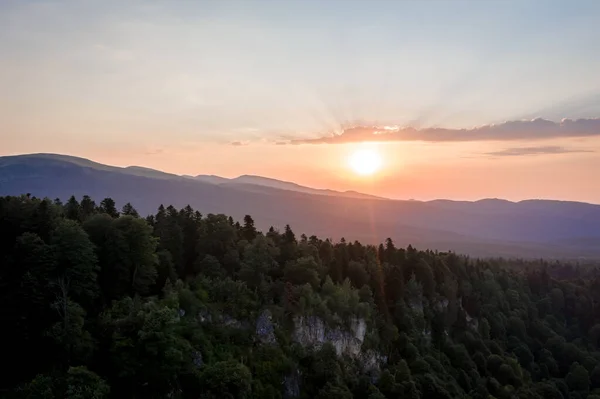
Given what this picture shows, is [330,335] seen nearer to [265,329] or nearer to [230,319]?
[265,329]

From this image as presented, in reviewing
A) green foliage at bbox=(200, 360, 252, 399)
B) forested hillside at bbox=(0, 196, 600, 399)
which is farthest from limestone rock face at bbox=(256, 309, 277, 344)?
green foliage at bbox=(200, 360, 252, 399)

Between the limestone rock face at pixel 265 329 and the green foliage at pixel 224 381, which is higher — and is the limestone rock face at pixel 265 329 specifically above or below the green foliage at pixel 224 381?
above

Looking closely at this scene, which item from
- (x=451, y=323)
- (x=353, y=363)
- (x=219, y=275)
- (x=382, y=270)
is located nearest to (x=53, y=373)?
(x=219, y=275)

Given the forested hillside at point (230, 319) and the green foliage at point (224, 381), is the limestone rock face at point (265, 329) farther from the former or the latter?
the green foliage at point (224, 381)

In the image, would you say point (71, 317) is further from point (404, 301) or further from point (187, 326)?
point (404, 301)

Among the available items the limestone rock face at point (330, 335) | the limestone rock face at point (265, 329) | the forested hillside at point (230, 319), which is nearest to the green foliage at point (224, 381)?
the forested hillside at point (230, 319)

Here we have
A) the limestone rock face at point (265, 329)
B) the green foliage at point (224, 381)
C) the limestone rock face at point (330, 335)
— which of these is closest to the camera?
the green foliage at point (224, 381)

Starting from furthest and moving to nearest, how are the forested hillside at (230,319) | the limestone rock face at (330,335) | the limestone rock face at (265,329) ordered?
the limestone rock face at (330,335)
the limestone rock face at (265,329)
the forested hillside at (230,319)

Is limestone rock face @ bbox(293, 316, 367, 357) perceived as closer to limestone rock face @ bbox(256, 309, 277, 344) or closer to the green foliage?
limestone rock face @ bbox(256, 309, 277, 344)
